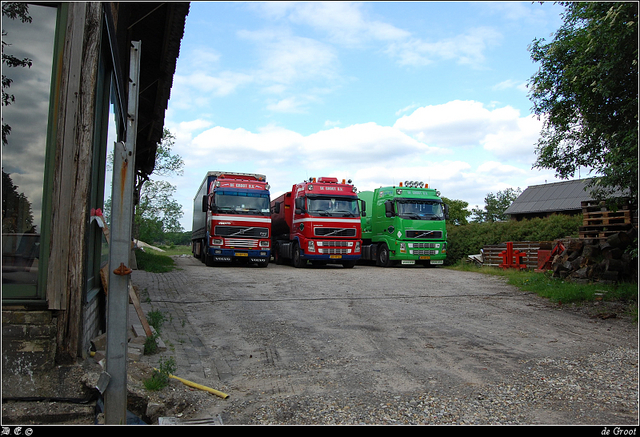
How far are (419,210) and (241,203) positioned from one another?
726 cm

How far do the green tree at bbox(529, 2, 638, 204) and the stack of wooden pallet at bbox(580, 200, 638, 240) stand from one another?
205 cm

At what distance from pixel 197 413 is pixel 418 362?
2.65m

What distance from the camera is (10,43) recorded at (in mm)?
4059

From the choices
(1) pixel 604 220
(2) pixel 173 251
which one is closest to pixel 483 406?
(1) pixel 604 220

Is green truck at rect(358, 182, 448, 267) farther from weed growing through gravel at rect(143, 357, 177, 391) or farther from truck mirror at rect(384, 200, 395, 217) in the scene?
weed growing through gravel at rect(143, 357, 177, 391)

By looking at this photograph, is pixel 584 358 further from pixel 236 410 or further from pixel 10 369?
pixel 10 369

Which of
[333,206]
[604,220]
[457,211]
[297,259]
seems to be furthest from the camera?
[457,211]

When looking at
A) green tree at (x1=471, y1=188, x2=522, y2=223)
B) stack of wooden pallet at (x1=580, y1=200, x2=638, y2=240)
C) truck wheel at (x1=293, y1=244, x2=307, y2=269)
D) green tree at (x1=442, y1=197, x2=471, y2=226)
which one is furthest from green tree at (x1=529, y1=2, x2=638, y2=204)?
green tree at (x1=471, y1=188, x2=522, y2=223)

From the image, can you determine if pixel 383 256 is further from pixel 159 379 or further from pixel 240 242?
pixel 159 379

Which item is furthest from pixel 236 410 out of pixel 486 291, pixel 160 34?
pixel 486 291

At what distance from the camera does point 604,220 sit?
470 inches

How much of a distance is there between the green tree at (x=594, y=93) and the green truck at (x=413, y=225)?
9508mm

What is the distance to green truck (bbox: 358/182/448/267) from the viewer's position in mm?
20031

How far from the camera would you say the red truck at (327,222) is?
61.4ft
